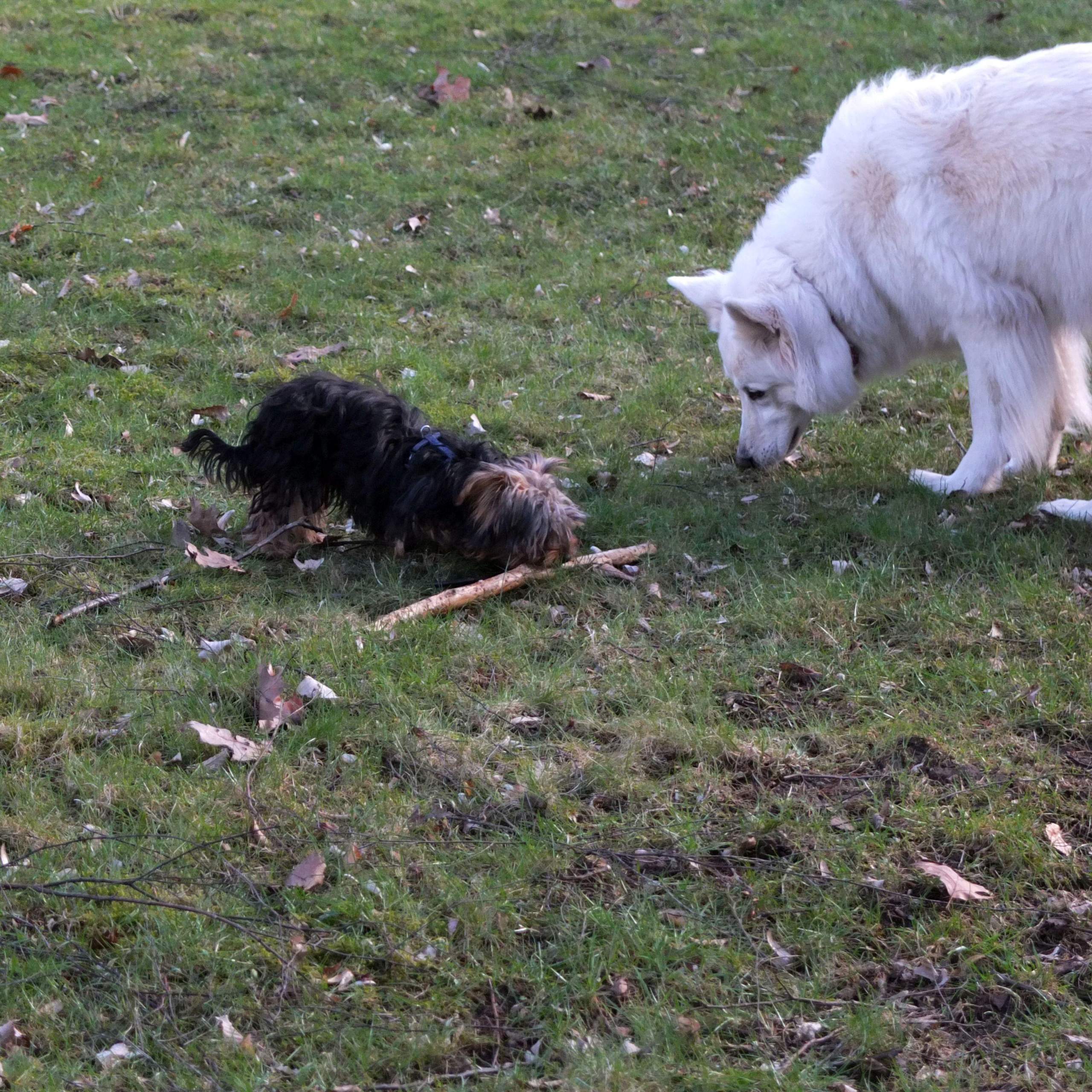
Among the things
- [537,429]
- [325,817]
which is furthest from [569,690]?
[537,429]

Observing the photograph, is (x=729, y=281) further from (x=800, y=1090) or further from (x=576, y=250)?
(x=800, y=1090)

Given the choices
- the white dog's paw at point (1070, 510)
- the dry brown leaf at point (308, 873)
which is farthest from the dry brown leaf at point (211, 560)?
the white dog's paw at point (1070, 510)

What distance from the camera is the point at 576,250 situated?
9531 mm

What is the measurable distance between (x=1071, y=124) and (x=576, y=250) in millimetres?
4720

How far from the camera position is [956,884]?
3.37m

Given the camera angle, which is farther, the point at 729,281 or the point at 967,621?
the point at 729,281

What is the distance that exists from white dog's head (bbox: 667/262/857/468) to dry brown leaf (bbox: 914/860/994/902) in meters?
3.15

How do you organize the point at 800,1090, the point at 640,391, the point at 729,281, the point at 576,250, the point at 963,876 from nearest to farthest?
1. the point at 800,1090
2. the point at 963,876
3. the point at 729,281
4. the point at 640,391
5. the point at 576,250

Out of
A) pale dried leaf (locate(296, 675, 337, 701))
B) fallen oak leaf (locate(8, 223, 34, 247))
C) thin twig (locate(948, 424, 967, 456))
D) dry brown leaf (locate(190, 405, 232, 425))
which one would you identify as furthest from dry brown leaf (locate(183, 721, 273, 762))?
fallen oak leaf (locate(8, 223, 34, 247))

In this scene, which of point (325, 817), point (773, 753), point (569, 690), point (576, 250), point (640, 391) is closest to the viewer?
point (325, 817)

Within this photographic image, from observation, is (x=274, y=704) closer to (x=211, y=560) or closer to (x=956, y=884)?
(x=211, y=560)

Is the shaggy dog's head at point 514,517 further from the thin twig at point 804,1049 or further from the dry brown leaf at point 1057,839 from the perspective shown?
the thin twig at point 804,1049

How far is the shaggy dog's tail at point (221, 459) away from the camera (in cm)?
541

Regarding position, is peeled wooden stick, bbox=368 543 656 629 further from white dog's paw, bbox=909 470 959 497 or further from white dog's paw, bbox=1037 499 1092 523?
white dog's paw, bbox=1037 499 1092 523
